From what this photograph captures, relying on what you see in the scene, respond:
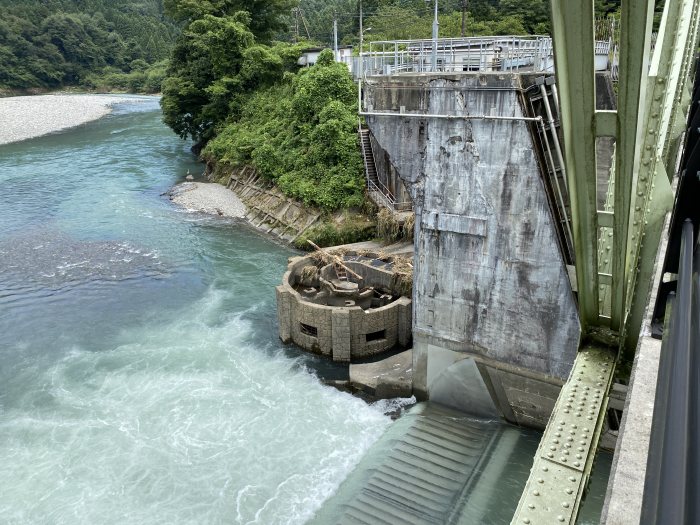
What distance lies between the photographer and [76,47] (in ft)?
287

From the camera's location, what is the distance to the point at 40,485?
11.9 metres

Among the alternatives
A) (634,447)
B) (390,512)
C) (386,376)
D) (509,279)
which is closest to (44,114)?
(386,376)

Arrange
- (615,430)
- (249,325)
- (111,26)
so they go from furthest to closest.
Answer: (111,26) < (249,325) < (615,430)

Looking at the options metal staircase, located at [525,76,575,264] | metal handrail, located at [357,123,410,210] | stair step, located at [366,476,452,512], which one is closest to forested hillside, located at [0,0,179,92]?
metal handrail, located at [357,123,410,210]

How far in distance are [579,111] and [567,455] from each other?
237 centimetres

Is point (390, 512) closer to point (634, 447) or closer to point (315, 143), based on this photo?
point (634, 447)

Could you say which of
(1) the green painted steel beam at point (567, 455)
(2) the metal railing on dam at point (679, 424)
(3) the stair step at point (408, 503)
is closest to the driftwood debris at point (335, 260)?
(3) the stair step at point (408, 503)

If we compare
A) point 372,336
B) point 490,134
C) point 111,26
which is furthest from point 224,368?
point 111,26

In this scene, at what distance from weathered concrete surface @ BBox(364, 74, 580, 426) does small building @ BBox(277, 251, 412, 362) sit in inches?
92.4

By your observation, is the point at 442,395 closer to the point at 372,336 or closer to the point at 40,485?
Result: the point at 372,336

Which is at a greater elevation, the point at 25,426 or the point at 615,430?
the point at 615,430

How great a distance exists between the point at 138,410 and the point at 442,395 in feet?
25.3

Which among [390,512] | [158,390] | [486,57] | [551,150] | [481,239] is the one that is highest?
[486,57]

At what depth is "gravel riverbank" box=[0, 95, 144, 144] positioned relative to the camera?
54.0 metres
